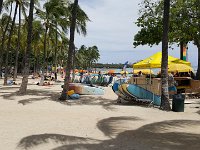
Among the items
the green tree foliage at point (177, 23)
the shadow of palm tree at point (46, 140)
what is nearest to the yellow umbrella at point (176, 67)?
the green tree foliage at point (177, 23)

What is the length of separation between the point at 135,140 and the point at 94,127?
2.09m

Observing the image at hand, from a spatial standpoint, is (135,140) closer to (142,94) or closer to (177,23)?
(142,94)

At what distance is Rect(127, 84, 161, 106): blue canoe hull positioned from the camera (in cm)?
1747

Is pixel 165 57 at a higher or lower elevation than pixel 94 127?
higher

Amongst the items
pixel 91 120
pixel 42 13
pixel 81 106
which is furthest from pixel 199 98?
pixel 42 13

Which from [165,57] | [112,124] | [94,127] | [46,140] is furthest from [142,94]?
[46,140]

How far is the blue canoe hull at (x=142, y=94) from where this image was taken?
17.5 metres

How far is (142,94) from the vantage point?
17.7 metres

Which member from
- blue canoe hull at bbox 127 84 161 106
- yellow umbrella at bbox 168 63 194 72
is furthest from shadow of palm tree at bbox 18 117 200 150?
yellow umbrella at bbox 168 63 194 72

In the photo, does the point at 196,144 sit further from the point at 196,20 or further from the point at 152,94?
the point at 196,20

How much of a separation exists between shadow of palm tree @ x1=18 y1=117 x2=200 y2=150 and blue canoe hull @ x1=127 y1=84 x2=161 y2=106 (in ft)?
21.6

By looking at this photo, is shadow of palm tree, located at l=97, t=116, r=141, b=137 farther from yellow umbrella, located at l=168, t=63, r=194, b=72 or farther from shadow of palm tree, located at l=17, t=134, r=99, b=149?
yellow umbrella, located at l=168, t=63, r=194, b=72

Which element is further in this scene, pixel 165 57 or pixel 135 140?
pixel 165 57

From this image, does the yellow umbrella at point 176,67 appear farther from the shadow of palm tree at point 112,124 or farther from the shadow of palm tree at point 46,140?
the shadow of palm tree at point 46,140
